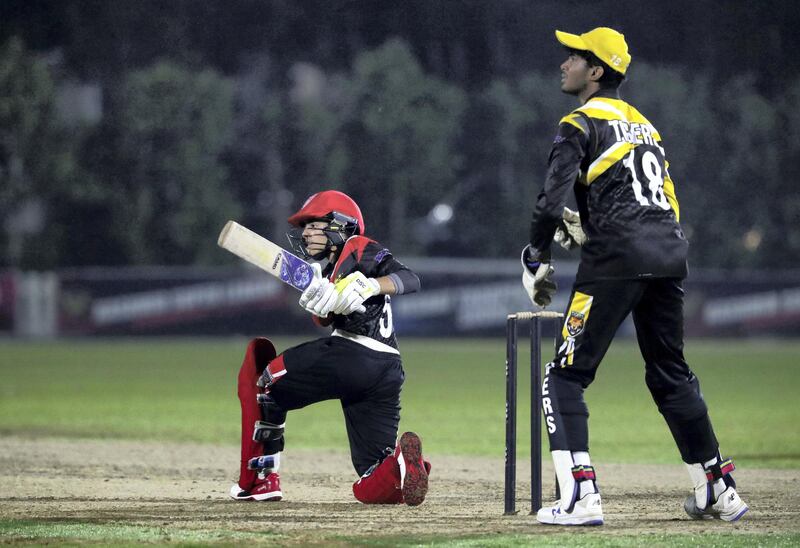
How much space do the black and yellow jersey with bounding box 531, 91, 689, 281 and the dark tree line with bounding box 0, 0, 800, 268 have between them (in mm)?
22405

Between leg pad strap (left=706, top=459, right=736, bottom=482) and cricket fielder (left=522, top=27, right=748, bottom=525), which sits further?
leg pad strap (left=706, top=459, right=736, bottom=482)

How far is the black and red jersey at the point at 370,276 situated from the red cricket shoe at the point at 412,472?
480 millimetres

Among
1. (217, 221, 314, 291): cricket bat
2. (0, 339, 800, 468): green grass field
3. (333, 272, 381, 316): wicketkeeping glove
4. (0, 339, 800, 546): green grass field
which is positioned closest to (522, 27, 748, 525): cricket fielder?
(0, 339, 800, 546): green grass field

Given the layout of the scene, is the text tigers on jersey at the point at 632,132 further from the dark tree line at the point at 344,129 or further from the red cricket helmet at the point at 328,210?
the dark tree line at the point at 344,129

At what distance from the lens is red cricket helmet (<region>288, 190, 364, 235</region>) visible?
5.91 metres

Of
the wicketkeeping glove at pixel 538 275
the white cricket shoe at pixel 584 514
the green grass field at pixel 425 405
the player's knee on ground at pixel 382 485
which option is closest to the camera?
the white cricket shoe at pixel 584 514

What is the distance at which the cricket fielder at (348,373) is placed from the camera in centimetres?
561

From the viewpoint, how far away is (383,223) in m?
30.6

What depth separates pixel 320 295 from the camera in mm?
5359

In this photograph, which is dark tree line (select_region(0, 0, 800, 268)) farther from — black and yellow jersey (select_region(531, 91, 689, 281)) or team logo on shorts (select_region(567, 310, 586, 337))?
team logo on shorts (select_region(567, 310, 586, 337))

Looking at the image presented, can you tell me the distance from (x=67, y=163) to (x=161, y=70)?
3148 millimetres

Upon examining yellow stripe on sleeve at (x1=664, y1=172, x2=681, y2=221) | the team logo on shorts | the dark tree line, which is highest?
the dark tree line

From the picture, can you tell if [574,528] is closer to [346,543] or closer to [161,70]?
[346,543]

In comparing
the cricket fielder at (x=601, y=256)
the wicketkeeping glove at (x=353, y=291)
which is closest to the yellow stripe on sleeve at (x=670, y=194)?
the cricket fielder at (x=601, y=256)
